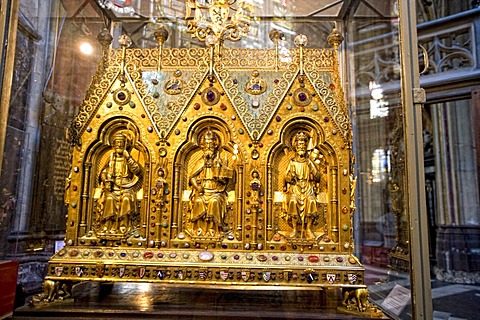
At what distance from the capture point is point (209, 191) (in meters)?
4.13

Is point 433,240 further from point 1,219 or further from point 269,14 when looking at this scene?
point 1,219

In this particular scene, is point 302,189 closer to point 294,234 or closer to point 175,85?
point 294,234

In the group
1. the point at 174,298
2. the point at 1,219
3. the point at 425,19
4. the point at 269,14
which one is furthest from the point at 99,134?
the point at 425,19

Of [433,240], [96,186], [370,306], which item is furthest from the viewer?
[433,240]

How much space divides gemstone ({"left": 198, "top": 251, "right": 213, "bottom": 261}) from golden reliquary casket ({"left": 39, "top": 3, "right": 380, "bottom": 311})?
0.04 feet

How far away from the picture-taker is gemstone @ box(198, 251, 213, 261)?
12.9 ft

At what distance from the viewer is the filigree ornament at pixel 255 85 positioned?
14.2 ft

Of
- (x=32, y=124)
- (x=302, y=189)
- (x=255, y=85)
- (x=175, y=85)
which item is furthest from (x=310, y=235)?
(x=32, y=124)

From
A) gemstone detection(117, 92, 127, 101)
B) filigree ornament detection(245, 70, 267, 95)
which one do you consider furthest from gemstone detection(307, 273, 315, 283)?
gemstone detection(117, 92, 127, 101)

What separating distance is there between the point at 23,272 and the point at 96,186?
1.62 metres

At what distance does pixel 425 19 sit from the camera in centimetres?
902

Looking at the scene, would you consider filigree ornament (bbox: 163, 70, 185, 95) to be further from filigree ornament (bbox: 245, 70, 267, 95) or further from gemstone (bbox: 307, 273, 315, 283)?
gemstone (bbox: 307, 273, 315, 283)

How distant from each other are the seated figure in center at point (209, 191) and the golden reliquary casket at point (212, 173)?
1cm

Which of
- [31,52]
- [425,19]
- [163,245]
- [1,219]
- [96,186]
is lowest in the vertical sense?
[163,245]
